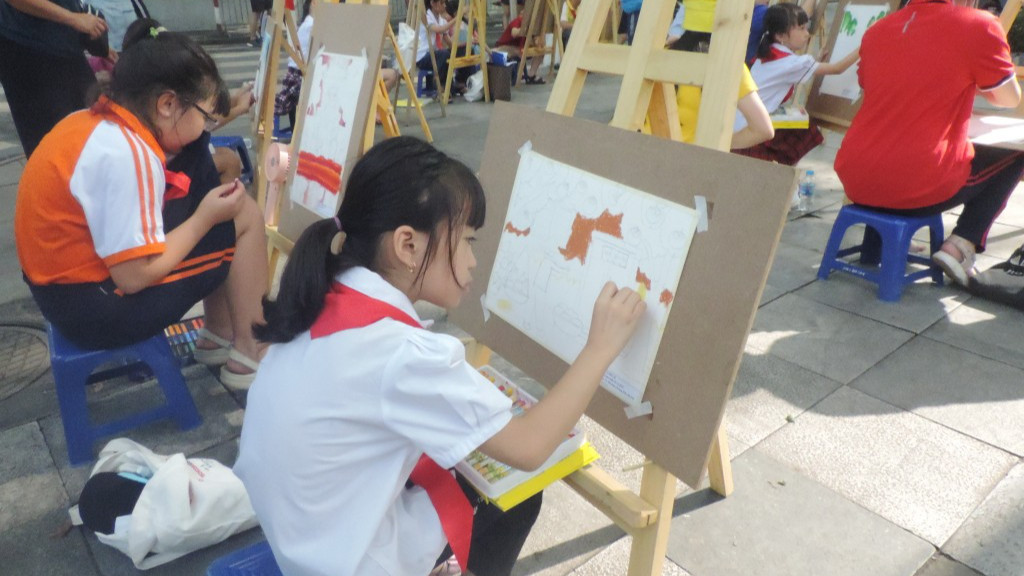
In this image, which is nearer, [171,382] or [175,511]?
[175,511]

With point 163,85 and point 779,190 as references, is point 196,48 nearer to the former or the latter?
point 163,85

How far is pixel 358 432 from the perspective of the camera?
3.66 ft

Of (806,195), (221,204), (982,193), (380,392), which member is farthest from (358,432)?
(806,195)

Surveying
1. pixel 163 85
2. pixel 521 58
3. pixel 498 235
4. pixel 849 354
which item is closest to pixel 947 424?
pixel 849 354

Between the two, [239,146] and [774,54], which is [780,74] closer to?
[774,54]

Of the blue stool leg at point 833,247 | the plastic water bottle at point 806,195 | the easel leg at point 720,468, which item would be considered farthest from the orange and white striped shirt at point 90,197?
the plastic water bottle at point 806,195

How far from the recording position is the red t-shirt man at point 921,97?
2.64 m

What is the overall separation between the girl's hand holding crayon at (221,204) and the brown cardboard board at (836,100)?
3082 millimetres

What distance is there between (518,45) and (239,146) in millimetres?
4927

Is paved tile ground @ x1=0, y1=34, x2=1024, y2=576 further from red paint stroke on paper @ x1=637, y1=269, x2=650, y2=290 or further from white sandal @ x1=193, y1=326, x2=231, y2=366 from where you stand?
red paint stroke on paper @ x1=637, y1=269, x2=650, y2=290

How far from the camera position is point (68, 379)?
2.03 metres

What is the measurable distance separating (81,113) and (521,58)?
7081 mm

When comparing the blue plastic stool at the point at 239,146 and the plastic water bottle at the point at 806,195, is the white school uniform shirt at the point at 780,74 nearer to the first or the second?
the plastic water bottle at the point at 806,195

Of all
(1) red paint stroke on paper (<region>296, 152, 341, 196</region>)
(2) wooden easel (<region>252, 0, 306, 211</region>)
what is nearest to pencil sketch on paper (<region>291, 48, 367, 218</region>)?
(1) red paint stroke on paper (<region>296, 152, 341, 196</region>)
